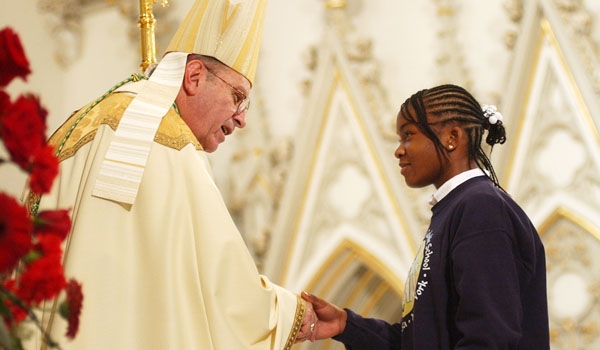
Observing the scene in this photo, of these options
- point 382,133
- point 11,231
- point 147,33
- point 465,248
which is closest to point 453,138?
point 465,248

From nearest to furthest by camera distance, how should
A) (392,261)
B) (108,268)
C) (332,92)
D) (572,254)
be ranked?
(108,268) < (572,254) < (392,261) < (332,92)

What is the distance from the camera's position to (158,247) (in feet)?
8.13

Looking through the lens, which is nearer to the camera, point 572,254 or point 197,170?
point 197,170

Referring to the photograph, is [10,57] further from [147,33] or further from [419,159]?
[147,33]

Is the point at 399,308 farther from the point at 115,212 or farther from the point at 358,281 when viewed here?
the point at 115,212

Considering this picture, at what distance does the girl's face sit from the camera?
2.64 m

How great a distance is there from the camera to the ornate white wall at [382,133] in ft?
15.8

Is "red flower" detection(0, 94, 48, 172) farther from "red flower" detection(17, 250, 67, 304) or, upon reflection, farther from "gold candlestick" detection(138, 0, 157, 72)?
"gold candlestick" detection(138, 0, 157, 72)

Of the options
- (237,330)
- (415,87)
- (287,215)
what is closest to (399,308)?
(287,215)

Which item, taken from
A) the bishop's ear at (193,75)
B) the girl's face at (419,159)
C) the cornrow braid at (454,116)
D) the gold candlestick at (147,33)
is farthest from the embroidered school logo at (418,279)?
the gold candlestick at (147,33)

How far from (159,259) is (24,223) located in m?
1.24

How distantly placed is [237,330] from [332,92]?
3355 mm

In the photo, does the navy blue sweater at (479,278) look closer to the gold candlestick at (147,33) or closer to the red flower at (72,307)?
the red flower at (72,307)

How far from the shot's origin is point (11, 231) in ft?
4.05
